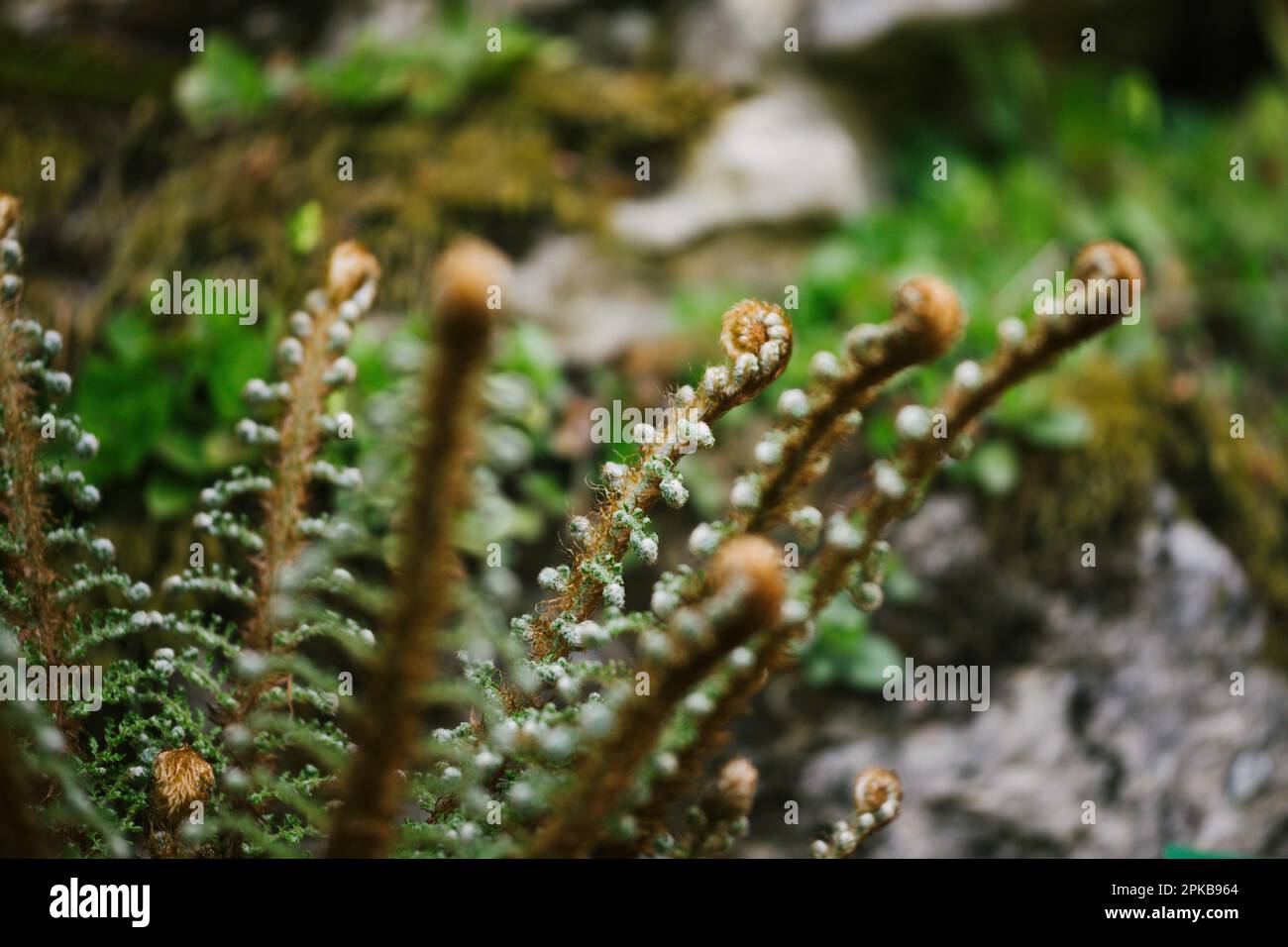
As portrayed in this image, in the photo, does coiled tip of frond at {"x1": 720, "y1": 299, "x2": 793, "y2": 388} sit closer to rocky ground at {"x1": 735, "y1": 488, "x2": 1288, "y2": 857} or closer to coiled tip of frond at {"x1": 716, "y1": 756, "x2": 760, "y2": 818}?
coiled tip of frond at {"x1": 716, "y1": 756, "x2": 760, "y2": 818}

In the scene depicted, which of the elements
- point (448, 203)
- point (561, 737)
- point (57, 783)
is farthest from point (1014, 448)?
point (57, 783)

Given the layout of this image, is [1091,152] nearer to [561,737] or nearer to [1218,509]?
[1218,509]

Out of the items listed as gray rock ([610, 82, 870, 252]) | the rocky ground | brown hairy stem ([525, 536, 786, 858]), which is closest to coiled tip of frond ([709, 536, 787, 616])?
brown hairy stem ([525, 536, 786, 858])

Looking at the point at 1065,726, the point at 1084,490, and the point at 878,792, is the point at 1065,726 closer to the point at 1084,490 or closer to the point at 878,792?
the point at 1084,490

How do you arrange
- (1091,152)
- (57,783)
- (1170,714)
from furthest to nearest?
(1091,152)
(1170,714)
(57,783)

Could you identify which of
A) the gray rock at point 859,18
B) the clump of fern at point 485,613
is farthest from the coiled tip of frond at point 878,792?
the gray rock at point 859,18

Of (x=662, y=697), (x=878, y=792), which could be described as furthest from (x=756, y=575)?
(x=878, y=792)
